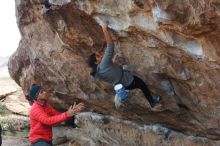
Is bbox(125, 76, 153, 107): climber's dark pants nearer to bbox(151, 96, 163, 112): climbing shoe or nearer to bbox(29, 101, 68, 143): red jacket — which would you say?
bbox(151, 96, 163, 112): climbing shoe

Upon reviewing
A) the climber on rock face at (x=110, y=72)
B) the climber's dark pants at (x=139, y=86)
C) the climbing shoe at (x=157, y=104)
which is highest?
the climber on rock face at (x=110, y=72)

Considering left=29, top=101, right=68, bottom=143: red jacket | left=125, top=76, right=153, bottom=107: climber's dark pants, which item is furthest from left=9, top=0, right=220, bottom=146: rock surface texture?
left=29, top=101, right=68, bottom=143: red jacket

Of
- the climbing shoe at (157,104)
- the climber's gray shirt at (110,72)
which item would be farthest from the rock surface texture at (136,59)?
the climber's gray shirt at (110,72)

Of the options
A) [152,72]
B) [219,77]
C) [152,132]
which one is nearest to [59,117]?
[152,72]

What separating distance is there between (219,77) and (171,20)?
5.43 feet

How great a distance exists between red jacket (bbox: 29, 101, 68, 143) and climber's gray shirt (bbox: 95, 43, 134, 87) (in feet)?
3.54

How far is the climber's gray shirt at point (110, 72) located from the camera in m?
8.94

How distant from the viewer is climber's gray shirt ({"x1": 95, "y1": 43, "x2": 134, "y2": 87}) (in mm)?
8938

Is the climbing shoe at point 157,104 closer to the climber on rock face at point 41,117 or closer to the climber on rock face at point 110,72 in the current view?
the climber on rock face at point 110,72

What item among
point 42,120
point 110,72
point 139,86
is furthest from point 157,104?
point 42,120

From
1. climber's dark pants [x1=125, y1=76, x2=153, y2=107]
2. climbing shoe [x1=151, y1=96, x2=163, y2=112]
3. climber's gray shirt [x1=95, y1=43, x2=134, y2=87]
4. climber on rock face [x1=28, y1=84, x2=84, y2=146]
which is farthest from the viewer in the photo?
climbing shoe [x1=151, y1=96, x2=163, y2=112]

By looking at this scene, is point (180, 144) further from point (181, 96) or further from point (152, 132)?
point (181, 96)

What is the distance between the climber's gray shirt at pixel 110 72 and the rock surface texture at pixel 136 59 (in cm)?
72

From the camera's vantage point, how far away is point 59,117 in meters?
8.95
